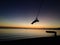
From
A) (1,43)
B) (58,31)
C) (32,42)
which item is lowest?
(58,31)

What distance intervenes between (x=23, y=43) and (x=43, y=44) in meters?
1.13

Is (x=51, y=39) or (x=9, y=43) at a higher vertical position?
(x=9, y=43)

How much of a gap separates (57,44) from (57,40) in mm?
335

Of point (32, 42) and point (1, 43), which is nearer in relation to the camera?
point (1, 43)

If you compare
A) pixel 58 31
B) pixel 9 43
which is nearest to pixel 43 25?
pixel 58 31

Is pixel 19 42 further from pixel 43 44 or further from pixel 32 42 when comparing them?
pixel 43 44

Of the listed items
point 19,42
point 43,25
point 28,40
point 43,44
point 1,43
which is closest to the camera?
point 1,43

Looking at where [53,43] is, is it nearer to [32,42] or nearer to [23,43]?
[32,42]

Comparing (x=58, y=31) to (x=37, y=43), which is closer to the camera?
(x=37, y=43)

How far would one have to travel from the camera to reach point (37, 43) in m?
6.10

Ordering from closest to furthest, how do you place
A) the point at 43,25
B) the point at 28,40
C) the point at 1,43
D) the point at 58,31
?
1. the point at 1,43
2. the point at 28,40
3. the point at 43,25
4. the point at 58,31

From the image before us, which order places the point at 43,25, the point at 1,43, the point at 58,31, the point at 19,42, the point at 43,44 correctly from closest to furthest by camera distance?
the point at 1,43 → the point at 19,42 → the point at 43,44 → the point at 43,25 → the point at 58,31

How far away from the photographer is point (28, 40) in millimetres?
5734

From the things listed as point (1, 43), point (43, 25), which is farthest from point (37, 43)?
point (43, 25)
